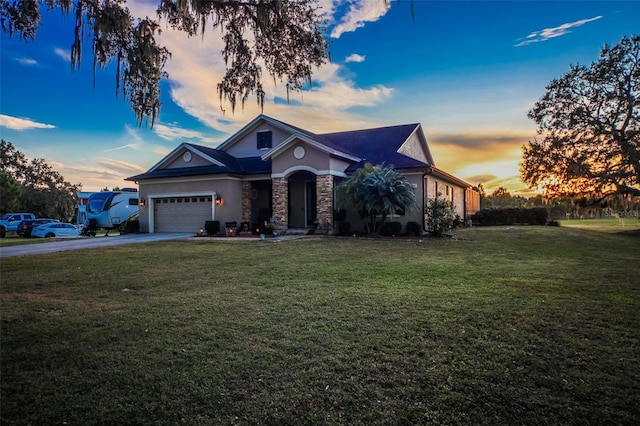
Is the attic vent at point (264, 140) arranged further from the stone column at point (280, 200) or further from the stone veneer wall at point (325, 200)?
the stone veneer wall at point (325, 200)

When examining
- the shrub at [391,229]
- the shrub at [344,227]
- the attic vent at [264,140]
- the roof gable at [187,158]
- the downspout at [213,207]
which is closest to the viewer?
the shrub at [391,229]

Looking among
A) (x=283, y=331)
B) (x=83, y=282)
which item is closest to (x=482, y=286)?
(x=283, y=331)

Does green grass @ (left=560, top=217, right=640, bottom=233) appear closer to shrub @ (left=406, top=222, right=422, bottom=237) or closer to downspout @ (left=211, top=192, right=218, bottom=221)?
shrub @ (left=406, top=222, right=422, bottom=237)

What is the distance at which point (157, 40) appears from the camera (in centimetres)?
691

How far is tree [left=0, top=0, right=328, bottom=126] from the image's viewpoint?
6.08 m

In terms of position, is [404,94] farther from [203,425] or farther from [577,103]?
[203,425]

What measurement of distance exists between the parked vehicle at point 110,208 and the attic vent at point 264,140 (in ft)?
36.0

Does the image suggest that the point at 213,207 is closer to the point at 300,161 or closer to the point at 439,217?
the point at 300,161

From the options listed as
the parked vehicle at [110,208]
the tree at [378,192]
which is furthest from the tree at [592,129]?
the parked vehicle at [110,208]

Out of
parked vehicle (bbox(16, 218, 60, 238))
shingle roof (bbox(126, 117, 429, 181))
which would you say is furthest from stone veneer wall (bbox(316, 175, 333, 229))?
parked vehicle (bbox(16, 218, 60, 238))

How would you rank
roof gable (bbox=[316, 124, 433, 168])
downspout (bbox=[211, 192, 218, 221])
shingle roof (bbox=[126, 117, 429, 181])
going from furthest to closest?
1. roof gable (bbox=[316, 124, 433, 168])
2. downspout (bbox=[211, 192, 218, 221])
3. shingle roof (bbox=[126, 117, 429, 181])

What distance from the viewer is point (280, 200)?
17469 mm

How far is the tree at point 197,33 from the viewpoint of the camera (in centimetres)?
608

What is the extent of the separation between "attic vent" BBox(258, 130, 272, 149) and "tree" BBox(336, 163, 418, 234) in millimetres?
6534
